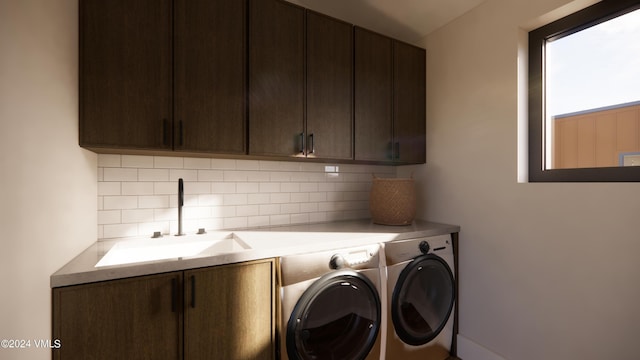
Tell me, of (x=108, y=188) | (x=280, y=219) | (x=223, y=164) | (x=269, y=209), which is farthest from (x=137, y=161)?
A: (x=280, y=219)

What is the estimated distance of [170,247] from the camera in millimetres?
1613

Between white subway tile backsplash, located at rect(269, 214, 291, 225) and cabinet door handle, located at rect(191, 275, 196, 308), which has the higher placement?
white subway tile backsplash, located at rect(269, 214, 291, 225)

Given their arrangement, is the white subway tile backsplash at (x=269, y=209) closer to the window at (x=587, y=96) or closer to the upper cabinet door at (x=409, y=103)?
the upper cabinet door at (x=409, y=103)

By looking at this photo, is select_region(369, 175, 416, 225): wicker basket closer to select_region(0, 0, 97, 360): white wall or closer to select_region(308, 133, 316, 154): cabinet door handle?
select_region(308, 133, 316, 154): cabinet door handle

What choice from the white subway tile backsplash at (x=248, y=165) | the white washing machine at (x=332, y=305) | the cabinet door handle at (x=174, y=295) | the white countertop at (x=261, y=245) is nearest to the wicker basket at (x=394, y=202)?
the white countertop at (x=261, y=245)

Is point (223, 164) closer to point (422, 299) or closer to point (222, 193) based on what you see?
point (222, 193)

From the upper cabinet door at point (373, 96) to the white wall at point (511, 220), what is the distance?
462 millimetres

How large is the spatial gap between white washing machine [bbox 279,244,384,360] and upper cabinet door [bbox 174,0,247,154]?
2.66 ft

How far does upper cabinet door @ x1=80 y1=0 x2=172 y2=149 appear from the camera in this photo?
127cm

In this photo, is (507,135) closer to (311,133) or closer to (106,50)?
(311,133)

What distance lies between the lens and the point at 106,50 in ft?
4.25

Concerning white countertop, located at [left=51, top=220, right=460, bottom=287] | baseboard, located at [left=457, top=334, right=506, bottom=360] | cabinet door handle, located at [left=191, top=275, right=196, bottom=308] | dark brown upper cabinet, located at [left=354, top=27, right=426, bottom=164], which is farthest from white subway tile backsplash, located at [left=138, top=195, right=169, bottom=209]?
baseboard, located at [left=457, top=334, right=506, bottom=360]

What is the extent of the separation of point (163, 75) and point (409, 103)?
1.81 metres

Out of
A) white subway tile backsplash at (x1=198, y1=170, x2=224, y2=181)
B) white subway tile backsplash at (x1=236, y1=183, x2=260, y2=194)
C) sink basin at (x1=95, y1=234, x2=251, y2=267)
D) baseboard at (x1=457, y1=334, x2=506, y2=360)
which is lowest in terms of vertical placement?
baseboard at (x1=457, y1=334, x2=506, y2=360)
